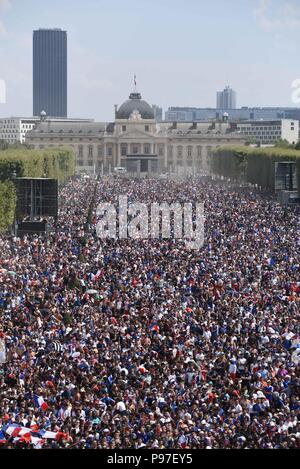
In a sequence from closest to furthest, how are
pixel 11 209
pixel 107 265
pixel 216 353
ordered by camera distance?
pixel 216 353, pixel 107 265, pixel 11 209

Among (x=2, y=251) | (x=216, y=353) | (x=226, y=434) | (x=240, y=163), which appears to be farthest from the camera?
(x=240, y=163)

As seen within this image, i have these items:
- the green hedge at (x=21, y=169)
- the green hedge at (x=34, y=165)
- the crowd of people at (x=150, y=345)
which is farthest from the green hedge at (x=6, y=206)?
the green hedge at (x=34, y=165)

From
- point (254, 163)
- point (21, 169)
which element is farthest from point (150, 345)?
point (254, 163)

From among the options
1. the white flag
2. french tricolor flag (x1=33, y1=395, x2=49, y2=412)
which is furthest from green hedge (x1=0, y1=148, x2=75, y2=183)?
french tricolor flag (x1=33, y1=395, x2=49, y2=412)

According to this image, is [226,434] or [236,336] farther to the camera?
[236,336]

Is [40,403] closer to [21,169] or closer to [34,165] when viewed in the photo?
[21,169]
